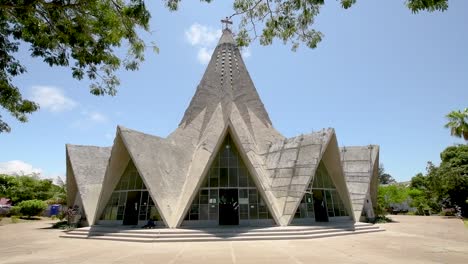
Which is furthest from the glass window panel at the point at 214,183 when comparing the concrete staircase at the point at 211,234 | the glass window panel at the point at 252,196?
the concrete staircase at the point at 211,234

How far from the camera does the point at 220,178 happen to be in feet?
71.0

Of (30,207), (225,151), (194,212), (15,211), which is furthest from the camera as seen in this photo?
(15,211)

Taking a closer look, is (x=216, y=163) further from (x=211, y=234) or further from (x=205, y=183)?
(x=211, y=234)

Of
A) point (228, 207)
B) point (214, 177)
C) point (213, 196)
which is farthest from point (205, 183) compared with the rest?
point (228, 207)

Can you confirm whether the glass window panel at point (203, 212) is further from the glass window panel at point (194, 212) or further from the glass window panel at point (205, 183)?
the glass window panel at point (205, 183)

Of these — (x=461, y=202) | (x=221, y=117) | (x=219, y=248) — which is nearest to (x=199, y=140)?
(x=221, y=117)

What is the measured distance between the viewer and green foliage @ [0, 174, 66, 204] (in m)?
40.7

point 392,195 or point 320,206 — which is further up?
point 392,195

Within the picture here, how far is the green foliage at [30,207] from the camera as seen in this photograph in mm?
35938

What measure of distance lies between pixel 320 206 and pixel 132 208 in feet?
45.7

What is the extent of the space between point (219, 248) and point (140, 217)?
9320 mm

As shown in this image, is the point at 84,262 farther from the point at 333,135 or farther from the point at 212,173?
the point at 333,135

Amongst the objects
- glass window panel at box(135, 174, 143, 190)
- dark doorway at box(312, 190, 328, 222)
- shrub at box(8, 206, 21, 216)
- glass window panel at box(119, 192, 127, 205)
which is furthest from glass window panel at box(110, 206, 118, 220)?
shrub at box(8, 206, 21, 216)

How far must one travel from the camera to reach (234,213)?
20859mm
